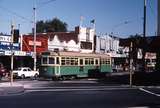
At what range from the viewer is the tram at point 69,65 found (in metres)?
47.9

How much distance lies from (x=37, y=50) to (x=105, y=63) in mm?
15947

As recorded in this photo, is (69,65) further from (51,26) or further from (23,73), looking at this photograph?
(51,26)

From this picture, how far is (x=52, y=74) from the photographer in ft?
158

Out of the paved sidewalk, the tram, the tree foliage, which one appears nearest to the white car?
the tram

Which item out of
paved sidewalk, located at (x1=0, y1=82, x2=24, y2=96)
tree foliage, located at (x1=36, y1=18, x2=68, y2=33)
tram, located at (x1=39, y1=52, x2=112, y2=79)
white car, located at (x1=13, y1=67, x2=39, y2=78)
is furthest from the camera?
tree foliage, located at (x1=36, y1=18, x2=68, y2=33)

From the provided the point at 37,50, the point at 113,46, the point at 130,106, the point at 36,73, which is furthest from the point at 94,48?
the point at 130,106

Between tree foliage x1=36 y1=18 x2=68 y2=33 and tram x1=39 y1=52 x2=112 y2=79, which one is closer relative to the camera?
tram x1=39 y1=52 x2=112 y2=79

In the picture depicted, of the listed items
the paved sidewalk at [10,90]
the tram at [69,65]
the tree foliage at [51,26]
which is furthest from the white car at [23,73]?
the tree foliage at [51,26]

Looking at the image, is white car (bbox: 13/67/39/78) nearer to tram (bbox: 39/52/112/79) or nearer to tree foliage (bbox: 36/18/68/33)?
tram (bbox: 39/52/112/79)

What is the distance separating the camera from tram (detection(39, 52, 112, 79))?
47.9 m

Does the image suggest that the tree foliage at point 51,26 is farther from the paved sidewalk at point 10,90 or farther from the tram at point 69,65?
the paved sidewalk at point 10,90

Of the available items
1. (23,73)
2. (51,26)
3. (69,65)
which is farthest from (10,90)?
(51,26)

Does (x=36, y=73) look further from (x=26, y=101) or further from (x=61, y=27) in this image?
(x=61, y=27)

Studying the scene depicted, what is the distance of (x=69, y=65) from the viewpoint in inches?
1938
